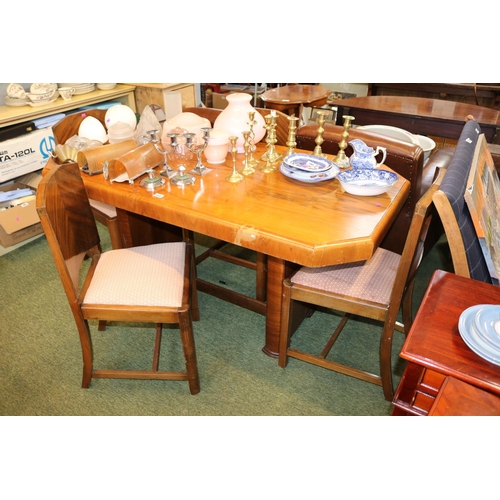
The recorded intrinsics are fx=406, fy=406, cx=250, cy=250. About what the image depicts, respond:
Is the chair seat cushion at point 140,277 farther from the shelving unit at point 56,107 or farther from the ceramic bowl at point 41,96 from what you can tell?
the ceramic bowl at point 41,96

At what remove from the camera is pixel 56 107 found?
8.85ft

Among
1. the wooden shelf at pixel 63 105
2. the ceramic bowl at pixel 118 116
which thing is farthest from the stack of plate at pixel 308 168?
the wooden shelf at pixel 63 105

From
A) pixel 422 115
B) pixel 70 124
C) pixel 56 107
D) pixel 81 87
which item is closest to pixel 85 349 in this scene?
pixel 70 124

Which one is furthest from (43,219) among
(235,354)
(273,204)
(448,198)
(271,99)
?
(271,99)

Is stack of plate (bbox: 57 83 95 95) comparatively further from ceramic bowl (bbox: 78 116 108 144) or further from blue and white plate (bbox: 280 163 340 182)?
blue and white plate (bbox: 280 163 340 182)

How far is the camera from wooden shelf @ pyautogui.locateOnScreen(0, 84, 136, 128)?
8.30 feet

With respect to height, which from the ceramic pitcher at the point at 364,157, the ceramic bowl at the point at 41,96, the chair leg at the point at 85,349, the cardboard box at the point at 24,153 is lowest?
the chair leg at the point at 85,349

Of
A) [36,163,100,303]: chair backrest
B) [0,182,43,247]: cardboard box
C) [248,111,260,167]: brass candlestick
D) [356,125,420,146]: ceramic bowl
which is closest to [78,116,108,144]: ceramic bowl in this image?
[36,163,100,303]: chair backrest

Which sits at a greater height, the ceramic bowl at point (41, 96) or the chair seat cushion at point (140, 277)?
the ceramic bowl at point (41, 96)

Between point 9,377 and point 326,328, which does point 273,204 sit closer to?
point 326,328

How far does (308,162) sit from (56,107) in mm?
1910

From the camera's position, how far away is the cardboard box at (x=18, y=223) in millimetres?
2527

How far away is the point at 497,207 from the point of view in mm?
1566

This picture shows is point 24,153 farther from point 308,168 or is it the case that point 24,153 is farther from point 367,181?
point 367,181
